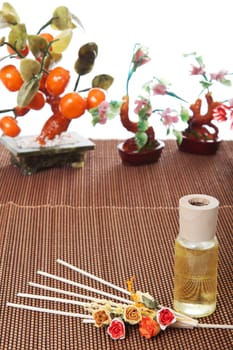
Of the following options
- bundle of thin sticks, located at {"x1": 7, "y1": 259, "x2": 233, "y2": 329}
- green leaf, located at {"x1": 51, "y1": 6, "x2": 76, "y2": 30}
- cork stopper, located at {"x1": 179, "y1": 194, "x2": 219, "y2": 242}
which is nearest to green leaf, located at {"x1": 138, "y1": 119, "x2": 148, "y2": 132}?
green leaf, located at {"x1": 51, "y1": 6, "x2": 76, "y2": 30}

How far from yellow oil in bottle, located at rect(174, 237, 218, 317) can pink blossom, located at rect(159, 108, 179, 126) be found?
0.66 m

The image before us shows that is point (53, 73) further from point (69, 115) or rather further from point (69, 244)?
point (69, 244)

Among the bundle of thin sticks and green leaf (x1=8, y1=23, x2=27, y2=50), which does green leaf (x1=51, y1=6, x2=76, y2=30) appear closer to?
green leaf (x1=8, y1=23, x2=27, y2=50)

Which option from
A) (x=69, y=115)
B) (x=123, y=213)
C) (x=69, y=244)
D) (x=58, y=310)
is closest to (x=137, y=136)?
(x=69, y=115)

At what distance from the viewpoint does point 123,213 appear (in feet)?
4.18

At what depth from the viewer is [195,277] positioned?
886 millimetres

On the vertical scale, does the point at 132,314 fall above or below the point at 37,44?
below

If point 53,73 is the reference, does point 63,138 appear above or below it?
below

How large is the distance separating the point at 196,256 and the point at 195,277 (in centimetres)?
3

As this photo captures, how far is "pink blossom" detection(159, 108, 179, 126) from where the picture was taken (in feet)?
4.99

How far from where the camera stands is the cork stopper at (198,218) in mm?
844

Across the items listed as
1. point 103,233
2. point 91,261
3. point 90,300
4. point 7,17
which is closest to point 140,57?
point 7,17

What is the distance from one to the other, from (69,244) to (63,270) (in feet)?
0.32

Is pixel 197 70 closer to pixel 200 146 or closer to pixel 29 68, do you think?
pixel 200 146
